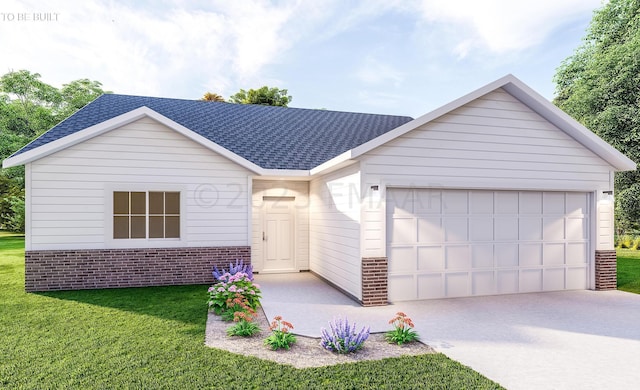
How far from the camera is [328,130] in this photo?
13492 mm

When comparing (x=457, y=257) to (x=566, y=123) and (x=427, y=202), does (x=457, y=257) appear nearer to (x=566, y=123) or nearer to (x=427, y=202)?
(x=427, y=202)

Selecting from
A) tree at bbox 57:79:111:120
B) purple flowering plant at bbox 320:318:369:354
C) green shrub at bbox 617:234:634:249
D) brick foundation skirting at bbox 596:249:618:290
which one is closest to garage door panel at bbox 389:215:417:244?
purple flowering plant at bbox 320:318:369:354

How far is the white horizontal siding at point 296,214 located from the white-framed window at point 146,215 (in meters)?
2.39

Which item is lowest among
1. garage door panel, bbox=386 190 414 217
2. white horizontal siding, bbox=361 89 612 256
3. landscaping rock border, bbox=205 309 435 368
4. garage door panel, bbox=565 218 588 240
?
landscaping rock border, bbox=205 309 435 368

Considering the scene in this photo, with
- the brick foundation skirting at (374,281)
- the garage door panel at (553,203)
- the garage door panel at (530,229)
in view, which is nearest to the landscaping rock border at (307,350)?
the brick foundation skirting at (374,281)

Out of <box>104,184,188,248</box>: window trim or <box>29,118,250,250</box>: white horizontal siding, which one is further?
<box>104,184,188,248</box>: window trim

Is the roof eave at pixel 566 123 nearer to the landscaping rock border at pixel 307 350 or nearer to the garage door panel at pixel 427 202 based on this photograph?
the garage door panel at pixel 427 202

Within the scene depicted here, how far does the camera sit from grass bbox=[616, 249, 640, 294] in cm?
936

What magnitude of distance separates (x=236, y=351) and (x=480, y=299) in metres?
5.47

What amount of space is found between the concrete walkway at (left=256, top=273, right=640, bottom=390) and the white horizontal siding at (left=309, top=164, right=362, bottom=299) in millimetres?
534

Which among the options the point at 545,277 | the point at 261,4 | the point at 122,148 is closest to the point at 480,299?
the point at 545,277

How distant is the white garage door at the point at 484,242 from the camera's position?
7.87 m

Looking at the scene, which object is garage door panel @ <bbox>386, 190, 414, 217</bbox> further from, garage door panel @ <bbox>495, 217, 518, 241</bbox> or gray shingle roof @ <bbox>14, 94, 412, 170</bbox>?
gray shingle roof @ <bbox>14, 94, 412, 170</bbox>

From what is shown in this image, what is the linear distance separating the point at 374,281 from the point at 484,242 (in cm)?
280
